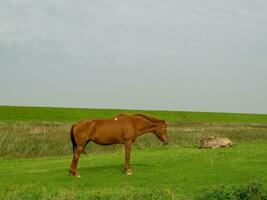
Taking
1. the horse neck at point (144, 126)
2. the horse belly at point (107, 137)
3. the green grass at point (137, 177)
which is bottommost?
the green grass at point (137, 177)

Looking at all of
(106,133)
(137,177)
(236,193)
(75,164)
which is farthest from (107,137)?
(236,193)

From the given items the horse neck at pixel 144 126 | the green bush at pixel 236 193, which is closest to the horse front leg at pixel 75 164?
the horse neck at pixel 144 126

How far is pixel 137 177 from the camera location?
17672 mm

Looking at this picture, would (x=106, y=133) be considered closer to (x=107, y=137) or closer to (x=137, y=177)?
(x=107, y=137)

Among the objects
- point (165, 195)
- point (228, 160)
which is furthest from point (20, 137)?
point (165, 195)

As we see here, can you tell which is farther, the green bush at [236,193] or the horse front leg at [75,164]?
the horse front leg at [75,164]

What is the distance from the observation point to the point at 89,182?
55.9ft

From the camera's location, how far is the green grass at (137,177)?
13.8 meters

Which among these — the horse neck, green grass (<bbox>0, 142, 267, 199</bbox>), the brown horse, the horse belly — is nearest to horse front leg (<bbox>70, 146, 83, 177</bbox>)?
the brown horse

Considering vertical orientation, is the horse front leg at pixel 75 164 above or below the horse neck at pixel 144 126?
below

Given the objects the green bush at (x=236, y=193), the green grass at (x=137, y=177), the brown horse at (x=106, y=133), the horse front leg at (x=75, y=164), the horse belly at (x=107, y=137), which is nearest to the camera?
the green bush at (x=236, y=193)

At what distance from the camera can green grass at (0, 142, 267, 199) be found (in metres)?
13.8

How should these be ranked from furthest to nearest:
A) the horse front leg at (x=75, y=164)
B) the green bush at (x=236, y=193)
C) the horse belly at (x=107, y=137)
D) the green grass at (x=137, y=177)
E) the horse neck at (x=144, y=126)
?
the horse neck at (x=144, y=126) < the horse belly at (x=107, y=137) < the horse front leg at (x=75, y=164) < the green grass at (x=137, y=177) < the green bush at (x=236, y=193)

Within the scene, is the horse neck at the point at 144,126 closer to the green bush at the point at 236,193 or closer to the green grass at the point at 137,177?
the green grass at the point at 137,177
